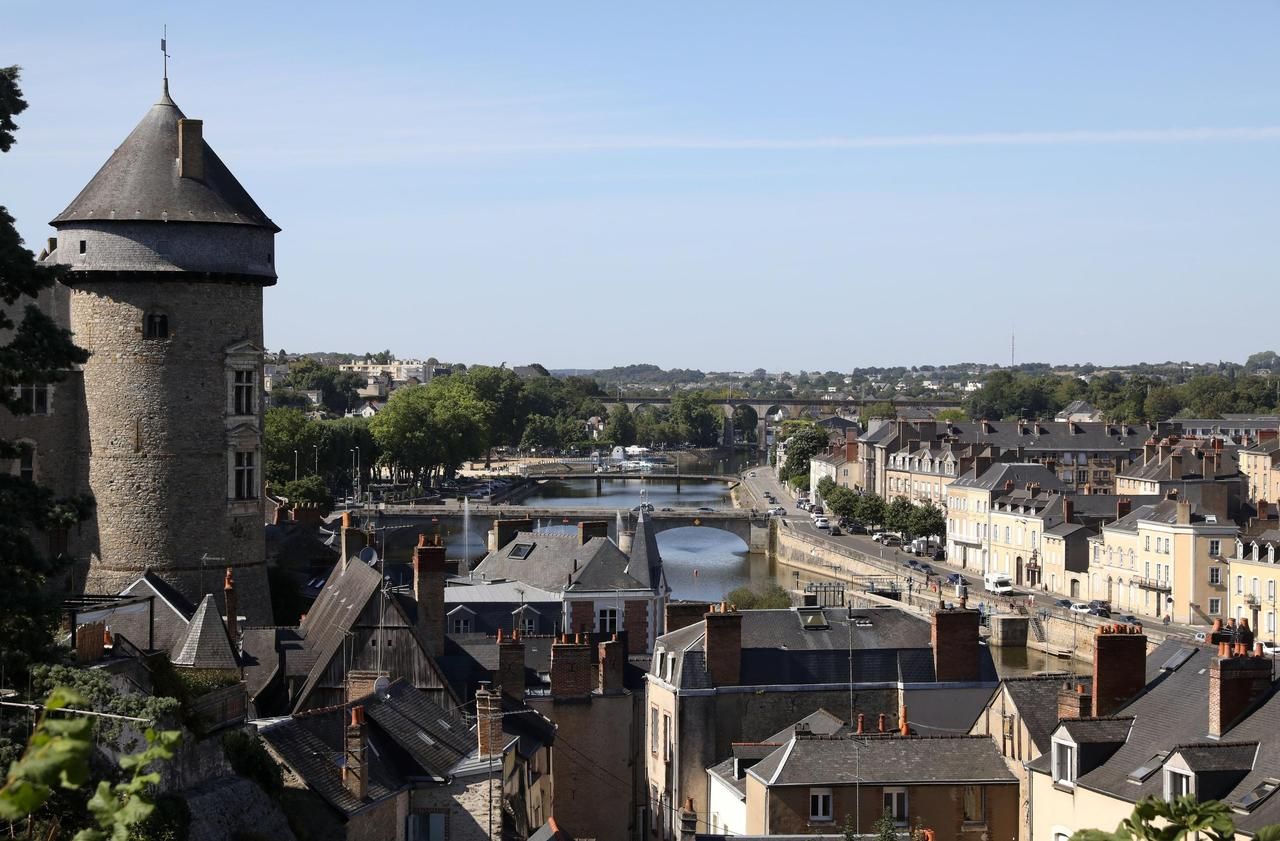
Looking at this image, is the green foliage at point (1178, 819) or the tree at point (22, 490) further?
the tree at point (22, 490)

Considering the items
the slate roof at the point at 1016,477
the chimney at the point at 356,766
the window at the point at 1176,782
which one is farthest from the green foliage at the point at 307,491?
the window at the point at 1176,782

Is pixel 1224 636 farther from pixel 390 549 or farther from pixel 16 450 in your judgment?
pixel 390 549

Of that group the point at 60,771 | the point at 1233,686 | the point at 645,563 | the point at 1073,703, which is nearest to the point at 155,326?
the point at 645,563

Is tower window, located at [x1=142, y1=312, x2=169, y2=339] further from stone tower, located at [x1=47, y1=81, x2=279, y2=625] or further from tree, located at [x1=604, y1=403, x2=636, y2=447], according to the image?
tree, located at [x1=604, y1=403, x2=636, y2=447]

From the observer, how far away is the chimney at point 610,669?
27828 mm

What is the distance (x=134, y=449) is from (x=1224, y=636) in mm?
15153

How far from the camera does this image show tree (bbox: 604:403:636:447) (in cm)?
18688

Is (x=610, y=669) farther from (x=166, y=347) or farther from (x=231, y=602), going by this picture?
(x=166, y=347)

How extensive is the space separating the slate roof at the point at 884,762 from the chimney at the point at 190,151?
478 inches

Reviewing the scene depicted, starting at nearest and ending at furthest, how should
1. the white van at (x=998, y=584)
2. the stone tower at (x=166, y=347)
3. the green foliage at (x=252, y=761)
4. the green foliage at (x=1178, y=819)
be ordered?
the green foliage at (x=1178, y=819)
the green foliage at (x=252, y=761)
the stone tower at (x=166, y=347)
the white van at (x=998, y=584)

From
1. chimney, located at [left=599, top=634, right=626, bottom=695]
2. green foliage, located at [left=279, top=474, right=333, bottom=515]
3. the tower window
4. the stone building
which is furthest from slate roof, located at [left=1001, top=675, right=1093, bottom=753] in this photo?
green foliage, located at [left=279, top=474, right=333, bottom=515]

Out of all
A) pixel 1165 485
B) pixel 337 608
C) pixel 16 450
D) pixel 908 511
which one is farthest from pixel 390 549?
pixel 16 450

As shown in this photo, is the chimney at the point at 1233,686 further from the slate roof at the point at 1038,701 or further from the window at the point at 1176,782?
the slate roof at the point at 1038,701

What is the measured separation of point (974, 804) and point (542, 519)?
64267 millimetres
